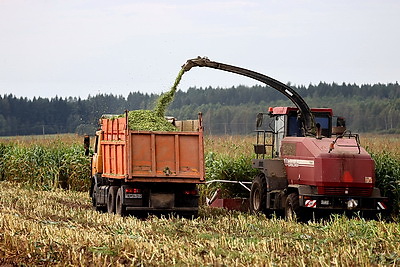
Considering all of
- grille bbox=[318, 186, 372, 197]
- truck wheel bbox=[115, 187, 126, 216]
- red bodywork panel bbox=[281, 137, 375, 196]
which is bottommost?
truck wheel bbox=[115, 187, 126, 216]

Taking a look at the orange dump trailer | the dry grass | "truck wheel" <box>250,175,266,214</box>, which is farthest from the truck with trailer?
the orange dump trailer

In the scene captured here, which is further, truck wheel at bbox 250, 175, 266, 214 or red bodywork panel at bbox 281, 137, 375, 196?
truck wheel at bbox 250, 175, 266, 214

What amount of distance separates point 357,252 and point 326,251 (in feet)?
1.44

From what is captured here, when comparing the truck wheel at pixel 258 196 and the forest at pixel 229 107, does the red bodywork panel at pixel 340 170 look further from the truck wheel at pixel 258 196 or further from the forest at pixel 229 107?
the forest at pixel 229 107

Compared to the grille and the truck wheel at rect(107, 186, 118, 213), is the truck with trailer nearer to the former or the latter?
the grille

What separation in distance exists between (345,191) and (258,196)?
2955 millimetres

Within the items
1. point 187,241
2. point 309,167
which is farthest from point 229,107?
point 187,241

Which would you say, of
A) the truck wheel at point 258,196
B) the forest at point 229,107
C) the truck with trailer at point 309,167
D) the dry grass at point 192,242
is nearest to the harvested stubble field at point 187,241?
the dry grass at point 192,242

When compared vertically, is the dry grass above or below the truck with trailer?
below

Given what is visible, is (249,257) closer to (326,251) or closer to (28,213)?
(326,251)

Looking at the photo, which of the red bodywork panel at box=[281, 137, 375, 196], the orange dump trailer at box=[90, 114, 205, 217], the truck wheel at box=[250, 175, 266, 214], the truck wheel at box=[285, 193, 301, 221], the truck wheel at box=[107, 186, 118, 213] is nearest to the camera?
the red bodywork panel at box=[281, 137, 375, 196]

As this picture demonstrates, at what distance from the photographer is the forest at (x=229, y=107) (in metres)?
52.5

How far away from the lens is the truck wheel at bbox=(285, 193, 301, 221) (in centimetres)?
1636

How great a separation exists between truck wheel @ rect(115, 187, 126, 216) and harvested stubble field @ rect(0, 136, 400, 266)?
63 centimetres
